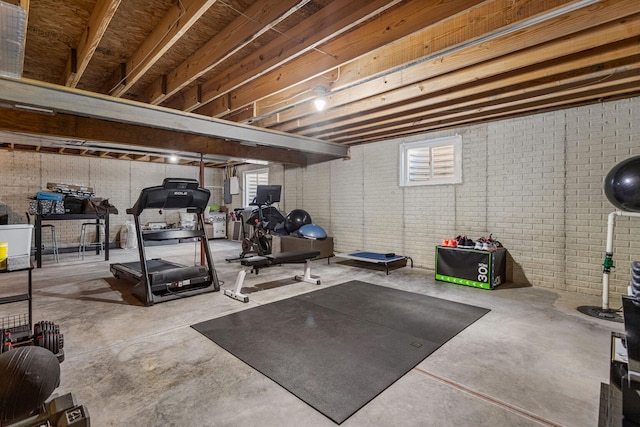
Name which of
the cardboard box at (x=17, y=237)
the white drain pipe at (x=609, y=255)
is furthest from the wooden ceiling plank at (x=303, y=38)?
the cardboard box at (x=17, y=237)

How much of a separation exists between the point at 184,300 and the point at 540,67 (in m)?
4.93

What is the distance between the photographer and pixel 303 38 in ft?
8.86

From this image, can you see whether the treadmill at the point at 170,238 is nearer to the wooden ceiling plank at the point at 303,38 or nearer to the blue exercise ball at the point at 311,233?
the wooden ceiling plank at the point at 303,38

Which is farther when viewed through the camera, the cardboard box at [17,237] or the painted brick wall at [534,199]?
the cardboard box at [17,237]

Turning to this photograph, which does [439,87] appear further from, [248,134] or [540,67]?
[248,134]

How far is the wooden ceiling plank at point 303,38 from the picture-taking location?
7.50 feet

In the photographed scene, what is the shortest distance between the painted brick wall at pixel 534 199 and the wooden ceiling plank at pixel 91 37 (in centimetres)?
507

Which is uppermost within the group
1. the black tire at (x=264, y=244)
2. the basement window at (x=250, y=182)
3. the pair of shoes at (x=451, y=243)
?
the basement window at (x=250, y=182)

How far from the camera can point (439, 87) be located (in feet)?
11.7

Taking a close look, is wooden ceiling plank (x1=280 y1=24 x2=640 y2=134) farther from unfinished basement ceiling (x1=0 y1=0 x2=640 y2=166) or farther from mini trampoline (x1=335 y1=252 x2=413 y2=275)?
mini trampoline (x1=335 y1=252 x2=413 y2=275)

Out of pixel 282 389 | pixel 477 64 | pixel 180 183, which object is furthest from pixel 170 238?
pixel 477 64

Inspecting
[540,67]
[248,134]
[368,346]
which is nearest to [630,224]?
[540,67]

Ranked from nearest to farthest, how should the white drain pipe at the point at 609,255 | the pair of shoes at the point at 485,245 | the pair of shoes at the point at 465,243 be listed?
→ the white drain pipe at the point at 609,255
the pair of shoes at the point at 485,245
the pair of shoes at the point at 465,243

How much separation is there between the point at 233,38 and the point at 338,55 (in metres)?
1.00
